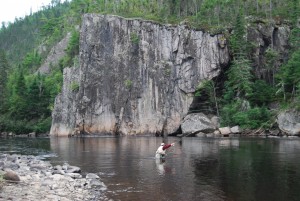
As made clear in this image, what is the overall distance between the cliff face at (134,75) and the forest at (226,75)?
373 cm

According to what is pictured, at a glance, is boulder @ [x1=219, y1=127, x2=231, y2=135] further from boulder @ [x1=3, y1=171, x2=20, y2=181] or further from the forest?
boulder @ [x1=3, y1=171, x2=20, y2=181]

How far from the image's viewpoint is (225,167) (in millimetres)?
25312

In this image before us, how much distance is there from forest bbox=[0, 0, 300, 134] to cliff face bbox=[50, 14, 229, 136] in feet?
12.2

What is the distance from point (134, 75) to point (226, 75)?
20793mm

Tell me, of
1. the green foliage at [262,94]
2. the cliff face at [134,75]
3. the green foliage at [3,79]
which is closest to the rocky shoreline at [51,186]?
the cliff face at [134,75]

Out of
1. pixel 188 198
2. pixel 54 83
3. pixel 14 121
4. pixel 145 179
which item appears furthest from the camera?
pixel 54 83

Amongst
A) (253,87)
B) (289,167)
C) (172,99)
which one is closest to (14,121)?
(172,99)

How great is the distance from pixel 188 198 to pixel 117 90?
66474mm

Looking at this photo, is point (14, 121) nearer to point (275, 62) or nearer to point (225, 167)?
point (275, 62)

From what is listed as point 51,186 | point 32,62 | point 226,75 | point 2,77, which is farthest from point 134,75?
point 32,62

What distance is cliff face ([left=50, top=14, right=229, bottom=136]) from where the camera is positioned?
77875mm

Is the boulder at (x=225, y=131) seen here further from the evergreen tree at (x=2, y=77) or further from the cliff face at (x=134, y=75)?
the evergreen tree at (x=2, y=77)

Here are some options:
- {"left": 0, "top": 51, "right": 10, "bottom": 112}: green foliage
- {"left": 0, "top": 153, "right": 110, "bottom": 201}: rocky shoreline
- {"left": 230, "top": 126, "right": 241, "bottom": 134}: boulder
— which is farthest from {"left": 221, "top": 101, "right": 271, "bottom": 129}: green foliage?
{"left": 0, "top": 51, "right": 10, "bottom": 112}: green foliage

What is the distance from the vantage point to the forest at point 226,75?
2712 inches
